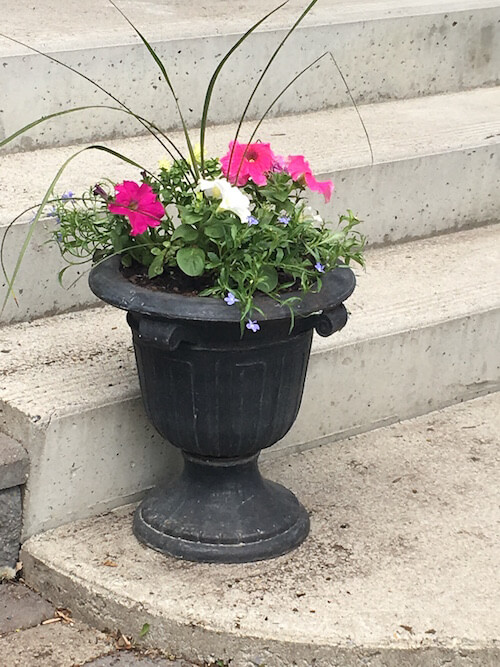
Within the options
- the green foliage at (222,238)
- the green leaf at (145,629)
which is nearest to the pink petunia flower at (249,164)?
the green foliage at (222,238)

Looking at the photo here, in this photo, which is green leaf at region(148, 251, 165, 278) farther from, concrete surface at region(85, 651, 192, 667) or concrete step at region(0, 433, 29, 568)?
concrete surface at region(85, 651, 192, 667)

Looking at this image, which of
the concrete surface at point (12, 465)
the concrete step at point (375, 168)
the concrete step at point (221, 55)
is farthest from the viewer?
the concrete step at point (221, 55)

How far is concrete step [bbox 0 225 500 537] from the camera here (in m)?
2.25

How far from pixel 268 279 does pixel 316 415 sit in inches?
28.6

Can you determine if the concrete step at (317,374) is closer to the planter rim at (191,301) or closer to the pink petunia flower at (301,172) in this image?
the planter rim at (191,301)

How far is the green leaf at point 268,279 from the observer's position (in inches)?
78.4

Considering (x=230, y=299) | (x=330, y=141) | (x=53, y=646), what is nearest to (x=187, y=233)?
(x=230, y=299)

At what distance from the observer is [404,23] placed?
368cm

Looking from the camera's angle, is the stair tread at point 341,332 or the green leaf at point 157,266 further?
the stair tread at point 341,332

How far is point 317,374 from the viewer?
102 inches

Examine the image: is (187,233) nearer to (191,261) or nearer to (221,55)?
(191,261)

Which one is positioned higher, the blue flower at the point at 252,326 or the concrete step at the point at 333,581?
the blue flower at the point at 252,326

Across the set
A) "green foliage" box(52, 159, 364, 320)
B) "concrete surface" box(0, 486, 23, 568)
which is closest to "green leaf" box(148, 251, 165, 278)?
"green foliage" box(52, 159, 364, 320)

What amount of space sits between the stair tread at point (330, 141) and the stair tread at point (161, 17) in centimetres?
29
